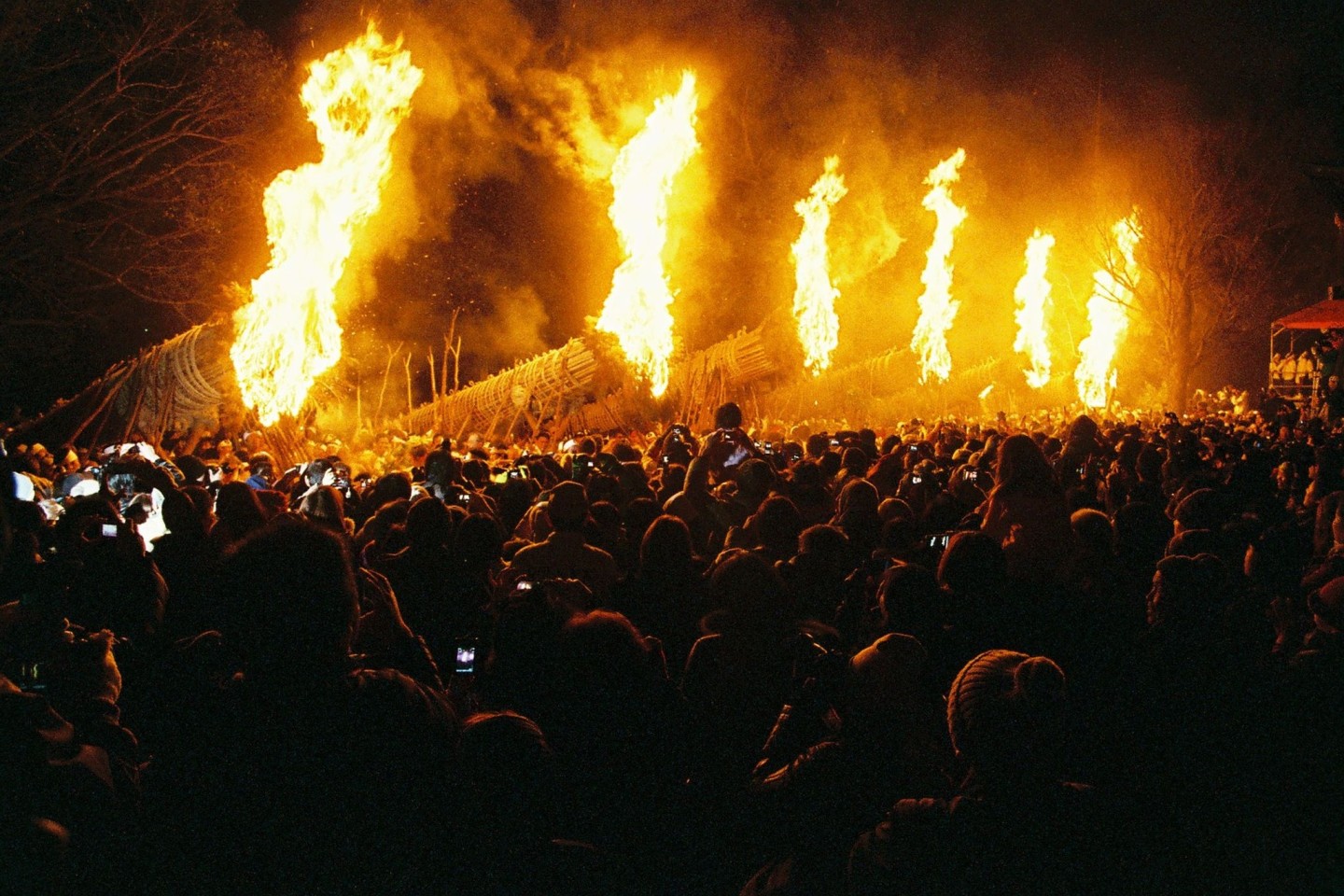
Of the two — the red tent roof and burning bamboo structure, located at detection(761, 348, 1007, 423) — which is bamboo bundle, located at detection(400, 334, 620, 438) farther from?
the red tent roof

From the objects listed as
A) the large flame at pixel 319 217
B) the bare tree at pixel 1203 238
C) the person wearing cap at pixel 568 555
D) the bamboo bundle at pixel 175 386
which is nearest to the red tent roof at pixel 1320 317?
the bare tree at pixel 1203 238

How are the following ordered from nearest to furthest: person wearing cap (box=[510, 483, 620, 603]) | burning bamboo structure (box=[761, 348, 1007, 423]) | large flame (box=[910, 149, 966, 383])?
person wearing cap (box=[510, 483, 620, 603]) → burning bamboo structure (box=[761, 348, 1007, 423]) → large flame (box=[910, 149, 966, 383])

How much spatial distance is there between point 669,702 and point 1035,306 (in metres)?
29.7

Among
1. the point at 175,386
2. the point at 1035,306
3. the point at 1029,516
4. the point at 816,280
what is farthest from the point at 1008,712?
the point at 1035,306

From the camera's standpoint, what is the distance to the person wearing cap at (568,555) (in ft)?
15.2

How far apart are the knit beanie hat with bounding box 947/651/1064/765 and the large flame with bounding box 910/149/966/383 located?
25899 millimetres

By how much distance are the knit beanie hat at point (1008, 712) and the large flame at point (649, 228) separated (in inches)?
559

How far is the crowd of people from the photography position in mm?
2004

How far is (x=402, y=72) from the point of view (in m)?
16.8

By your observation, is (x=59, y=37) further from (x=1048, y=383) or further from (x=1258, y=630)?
(x=1048, y=383)

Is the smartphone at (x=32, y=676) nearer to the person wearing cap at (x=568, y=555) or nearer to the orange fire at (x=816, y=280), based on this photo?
the person wearing cap at (x=568, y=555)

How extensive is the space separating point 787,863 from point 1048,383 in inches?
1206

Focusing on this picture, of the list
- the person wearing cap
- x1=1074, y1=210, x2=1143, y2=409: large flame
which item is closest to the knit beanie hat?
the person wearing cap

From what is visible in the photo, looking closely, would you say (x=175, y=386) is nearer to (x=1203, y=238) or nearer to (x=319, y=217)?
(x=319, y=217)
